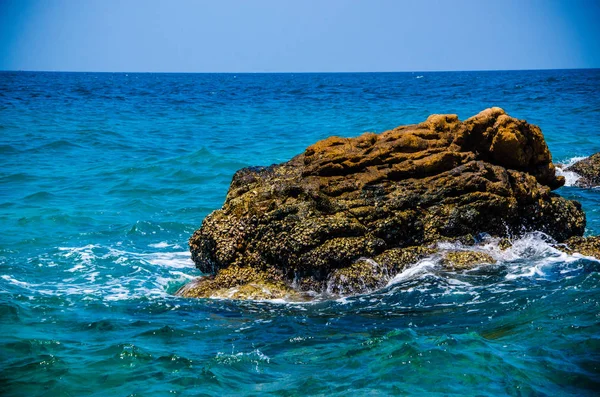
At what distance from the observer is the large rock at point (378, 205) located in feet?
32.7

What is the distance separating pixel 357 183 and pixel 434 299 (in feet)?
7.94

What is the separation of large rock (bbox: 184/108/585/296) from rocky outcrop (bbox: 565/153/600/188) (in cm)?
729

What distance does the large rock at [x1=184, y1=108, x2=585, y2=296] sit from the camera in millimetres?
9969

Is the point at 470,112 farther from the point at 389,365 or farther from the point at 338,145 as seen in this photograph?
the point at 389,365

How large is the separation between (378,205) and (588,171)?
36.7 feet

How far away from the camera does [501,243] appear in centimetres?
1084

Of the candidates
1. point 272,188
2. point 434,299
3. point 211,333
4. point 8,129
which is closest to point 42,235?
point 272,188

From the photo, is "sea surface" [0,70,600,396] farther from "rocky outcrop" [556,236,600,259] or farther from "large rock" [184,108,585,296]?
"large rock" [184,108,585,296]

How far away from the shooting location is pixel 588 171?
1903 centimetres

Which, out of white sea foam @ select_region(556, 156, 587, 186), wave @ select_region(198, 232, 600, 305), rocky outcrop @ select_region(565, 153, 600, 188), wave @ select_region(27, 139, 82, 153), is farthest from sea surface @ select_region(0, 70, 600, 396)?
wave @ select_region(27, 139, 82, 153)

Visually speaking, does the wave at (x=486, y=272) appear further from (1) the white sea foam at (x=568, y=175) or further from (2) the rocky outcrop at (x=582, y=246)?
(1) the white sea foam at (x=568, y=175)

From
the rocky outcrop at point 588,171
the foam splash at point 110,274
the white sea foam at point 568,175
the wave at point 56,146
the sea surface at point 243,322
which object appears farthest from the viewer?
the wave at point 56,146

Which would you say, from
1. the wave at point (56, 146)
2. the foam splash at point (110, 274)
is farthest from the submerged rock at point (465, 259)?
the wave at point (56, 146)

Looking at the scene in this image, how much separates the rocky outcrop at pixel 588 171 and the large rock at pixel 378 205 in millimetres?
7291
